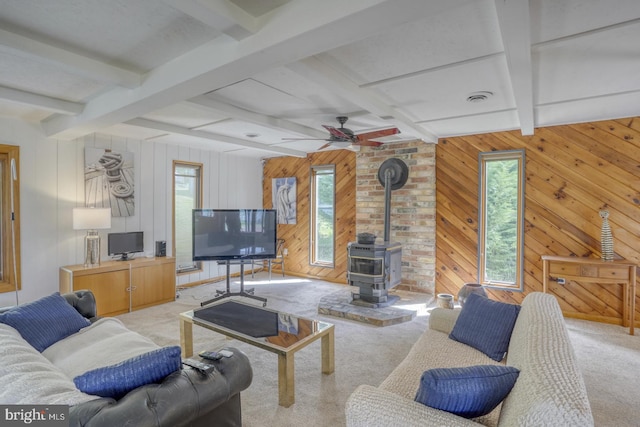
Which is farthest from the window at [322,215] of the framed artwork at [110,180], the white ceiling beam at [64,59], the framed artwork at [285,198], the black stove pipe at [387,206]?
the white ceiling beam at [64,59]

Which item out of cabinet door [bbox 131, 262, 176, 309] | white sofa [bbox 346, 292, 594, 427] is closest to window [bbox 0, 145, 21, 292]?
cabinet door [bbox 131, 262, 176, 309]

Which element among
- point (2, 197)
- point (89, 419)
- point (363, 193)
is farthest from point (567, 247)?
point (2, 197)

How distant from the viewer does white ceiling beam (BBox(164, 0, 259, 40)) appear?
1460 mm

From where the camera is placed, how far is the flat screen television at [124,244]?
4355 mm

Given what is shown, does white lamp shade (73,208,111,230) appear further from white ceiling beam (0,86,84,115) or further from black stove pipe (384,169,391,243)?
black stove pipe (384,169,391,243)

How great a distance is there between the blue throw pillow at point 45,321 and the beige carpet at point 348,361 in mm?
952

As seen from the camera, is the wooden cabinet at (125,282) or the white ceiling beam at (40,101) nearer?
the white ceiling beam at (40,101)

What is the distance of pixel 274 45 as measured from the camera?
1.69 meters

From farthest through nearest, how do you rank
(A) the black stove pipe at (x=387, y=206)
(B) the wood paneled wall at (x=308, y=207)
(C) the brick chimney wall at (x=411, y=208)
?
(B) the wood paneled wall at (x=308, y=207)
(C) the brick chimney wall at (x=411, y=208)
(A) the black stove pipe at (x=387, y=206)

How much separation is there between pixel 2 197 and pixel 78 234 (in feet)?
2.71

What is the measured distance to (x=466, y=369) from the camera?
1.35 meters

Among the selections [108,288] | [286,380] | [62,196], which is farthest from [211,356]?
[62,196]

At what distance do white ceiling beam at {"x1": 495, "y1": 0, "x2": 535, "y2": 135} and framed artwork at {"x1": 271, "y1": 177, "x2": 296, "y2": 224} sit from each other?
164 inches

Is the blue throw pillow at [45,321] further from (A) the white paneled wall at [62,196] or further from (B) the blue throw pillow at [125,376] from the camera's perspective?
(A) the white paneled wall at [62,196]
